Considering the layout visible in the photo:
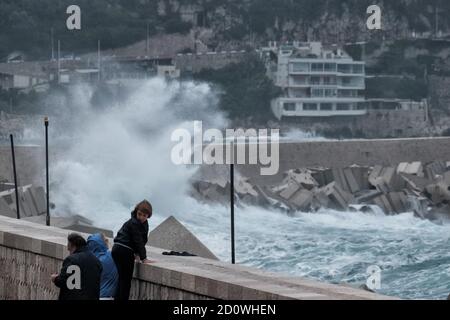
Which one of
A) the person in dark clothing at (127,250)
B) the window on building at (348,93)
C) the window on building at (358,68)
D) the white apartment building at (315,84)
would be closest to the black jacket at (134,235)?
the person in dark clothing at (127,250)

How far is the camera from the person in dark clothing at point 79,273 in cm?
735

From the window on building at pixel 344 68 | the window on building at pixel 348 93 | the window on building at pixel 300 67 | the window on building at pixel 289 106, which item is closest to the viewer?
the window on building at pixel 300 67

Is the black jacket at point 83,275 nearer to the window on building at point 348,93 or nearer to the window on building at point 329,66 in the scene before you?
the window on building at point 329,66

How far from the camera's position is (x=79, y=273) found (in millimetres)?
7367

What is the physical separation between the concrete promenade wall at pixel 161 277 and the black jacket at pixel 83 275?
41 centimetres

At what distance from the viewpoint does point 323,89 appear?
68.0 meters

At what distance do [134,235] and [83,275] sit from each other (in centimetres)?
51

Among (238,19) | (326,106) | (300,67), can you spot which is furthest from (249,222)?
(238,19)

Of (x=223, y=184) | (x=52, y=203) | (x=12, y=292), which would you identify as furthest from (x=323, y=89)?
(x=12, y=292)

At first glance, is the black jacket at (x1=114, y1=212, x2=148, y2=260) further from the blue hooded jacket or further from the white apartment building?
the white apartment building

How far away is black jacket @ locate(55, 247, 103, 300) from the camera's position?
7355mm

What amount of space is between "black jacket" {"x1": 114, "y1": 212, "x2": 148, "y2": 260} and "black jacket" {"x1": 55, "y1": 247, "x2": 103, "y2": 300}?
0.42 metres
